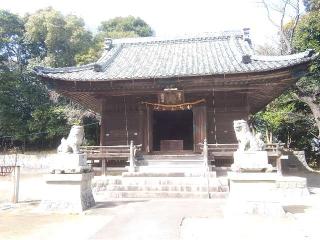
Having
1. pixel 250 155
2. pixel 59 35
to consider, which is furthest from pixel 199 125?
pixel 59 35

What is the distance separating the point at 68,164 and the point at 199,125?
8181 millimetres

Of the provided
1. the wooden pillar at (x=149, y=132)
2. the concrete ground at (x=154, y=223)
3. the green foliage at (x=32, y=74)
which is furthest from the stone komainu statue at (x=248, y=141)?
the green foliage at (x=32, y=74)

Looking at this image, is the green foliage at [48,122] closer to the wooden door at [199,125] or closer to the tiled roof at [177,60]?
the tiled roof at [177,60]

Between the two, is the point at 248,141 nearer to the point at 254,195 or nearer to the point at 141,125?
the point at 254,195

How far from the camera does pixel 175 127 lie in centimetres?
2502

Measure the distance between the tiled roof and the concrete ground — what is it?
22.0 ft

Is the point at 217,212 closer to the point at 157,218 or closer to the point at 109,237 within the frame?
the point at 157,218

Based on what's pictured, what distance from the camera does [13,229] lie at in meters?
6.74

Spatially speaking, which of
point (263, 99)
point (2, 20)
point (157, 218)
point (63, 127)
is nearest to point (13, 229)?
point (157, 218)

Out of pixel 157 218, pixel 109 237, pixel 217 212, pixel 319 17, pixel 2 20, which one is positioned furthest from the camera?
pixel 2 20

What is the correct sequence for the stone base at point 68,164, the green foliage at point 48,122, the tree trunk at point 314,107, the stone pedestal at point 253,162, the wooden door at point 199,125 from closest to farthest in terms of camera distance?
the stone pedestal at point 253,162
the stone base at point 68,164
the wooden door at point 199,125
the tree trunk at point 314,107
the green foliage at point 48,122

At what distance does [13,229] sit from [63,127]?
21.9 m

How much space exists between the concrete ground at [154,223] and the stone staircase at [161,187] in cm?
191

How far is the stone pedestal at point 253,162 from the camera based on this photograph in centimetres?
801
